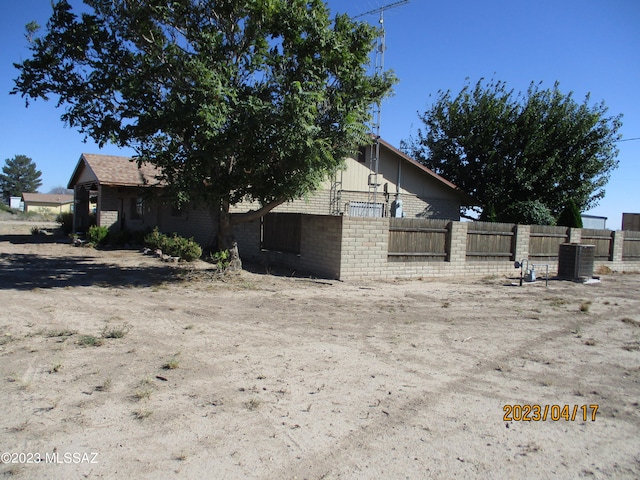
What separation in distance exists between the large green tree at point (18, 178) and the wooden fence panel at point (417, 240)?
10443cm

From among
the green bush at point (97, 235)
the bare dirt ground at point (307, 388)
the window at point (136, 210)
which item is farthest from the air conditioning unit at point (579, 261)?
the window at point (136, 210)

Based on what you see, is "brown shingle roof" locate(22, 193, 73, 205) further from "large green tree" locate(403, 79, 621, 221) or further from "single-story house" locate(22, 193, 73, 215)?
"large green tree" locate(403, 79, 621, 221)

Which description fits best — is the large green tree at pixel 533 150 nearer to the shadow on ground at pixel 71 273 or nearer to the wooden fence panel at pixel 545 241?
the wooden fence panel at pixel 545 241

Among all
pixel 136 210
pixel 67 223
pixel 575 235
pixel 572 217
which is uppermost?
pixel 572 217

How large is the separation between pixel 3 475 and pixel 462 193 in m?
23.5

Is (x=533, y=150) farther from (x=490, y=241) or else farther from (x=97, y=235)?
(x=97, y=235)

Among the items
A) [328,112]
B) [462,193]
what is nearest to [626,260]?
[462,193]

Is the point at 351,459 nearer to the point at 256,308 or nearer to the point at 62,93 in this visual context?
the point at 256,308

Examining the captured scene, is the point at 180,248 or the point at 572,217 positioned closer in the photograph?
the point at 180,248

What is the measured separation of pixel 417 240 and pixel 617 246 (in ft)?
35.4

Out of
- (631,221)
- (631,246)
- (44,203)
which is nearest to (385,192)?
(631,246)

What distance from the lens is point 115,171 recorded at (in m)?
22.2

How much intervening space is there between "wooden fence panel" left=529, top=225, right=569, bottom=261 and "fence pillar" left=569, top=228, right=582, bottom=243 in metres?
0.23

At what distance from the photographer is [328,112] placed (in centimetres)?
1072
